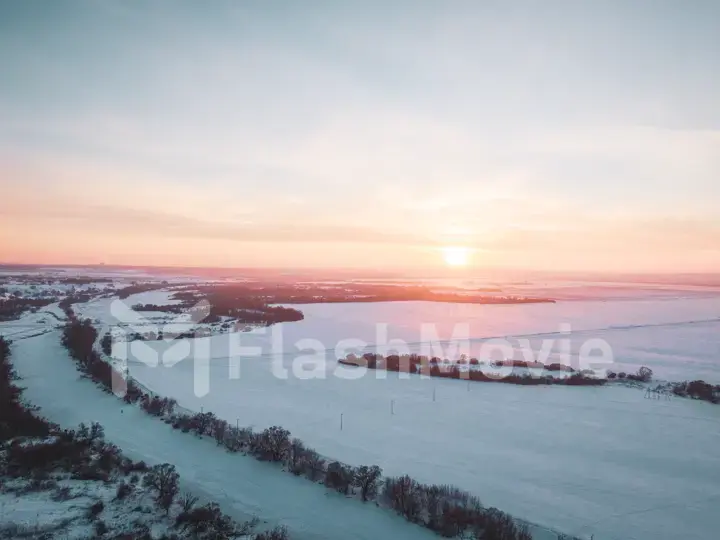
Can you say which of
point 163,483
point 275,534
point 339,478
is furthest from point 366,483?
point 163,483

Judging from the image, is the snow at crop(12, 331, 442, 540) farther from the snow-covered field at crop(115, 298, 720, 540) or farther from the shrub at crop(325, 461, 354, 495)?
the snow-covered field at crop(115, 298, 720, 540)

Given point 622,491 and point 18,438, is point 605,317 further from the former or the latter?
point 18,438

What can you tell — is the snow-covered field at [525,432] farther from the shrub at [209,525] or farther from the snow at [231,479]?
the shrub at [209,525]

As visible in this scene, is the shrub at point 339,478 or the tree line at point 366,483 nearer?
the tree line at point 366,483

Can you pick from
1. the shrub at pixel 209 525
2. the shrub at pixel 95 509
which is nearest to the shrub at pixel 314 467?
the shrub at pixel 209 525

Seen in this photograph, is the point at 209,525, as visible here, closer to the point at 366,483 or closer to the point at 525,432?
the point at 366,483

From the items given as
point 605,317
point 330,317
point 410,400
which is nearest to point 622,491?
point 410,400

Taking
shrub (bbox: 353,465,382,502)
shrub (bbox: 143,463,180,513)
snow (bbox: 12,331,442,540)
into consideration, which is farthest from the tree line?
shrub (bbox: 143,463,180,513)

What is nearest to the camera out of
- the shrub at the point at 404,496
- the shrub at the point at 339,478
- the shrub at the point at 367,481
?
the shrub at the point at 404,496
